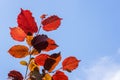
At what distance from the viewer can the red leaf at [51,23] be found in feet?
5.58

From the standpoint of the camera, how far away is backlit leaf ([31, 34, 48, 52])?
1.61 m

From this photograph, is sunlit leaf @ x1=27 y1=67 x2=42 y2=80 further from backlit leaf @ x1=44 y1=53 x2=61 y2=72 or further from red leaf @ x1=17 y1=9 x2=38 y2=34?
red leaf @ x1=17 y1=9 x2=38 y2=34

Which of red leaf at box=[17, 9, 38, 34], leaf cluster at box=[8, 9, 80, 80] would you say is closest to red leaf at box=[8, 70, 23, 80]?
leaf cluster at box=[8, 9, 80, 80]

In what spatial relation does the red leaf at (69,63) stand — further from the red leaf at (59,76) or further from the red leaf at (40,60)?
the red leaf at (40,60)

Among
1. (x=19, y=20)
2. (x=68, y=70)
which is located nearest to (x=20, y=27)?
(x=19, y=20)

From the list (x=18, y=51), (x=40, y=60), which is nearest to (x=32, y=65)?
(x=40, y=60)

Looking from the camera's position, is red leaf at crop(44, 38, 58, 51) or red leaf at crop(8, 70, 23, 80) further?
red leaf at crop(44, 38, 58, 51)

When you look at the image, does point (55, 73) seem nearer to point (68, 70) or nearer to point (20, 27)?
point (68, 70)

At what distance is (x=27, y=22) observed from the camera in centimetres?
160

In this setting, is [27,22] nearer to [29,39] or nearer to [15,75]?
[29,39]

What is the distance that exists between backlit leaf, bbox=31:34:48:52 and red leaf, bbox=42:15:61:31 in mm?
122

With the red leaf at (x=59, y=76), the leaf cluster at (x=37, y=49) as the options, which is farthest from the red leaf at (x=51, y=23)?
the red leaf at (x=59, y=76)

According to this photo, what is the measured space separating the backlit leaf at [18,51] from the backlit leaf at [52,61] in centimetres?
19

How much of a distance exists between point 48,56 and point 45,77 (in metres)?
0.19
